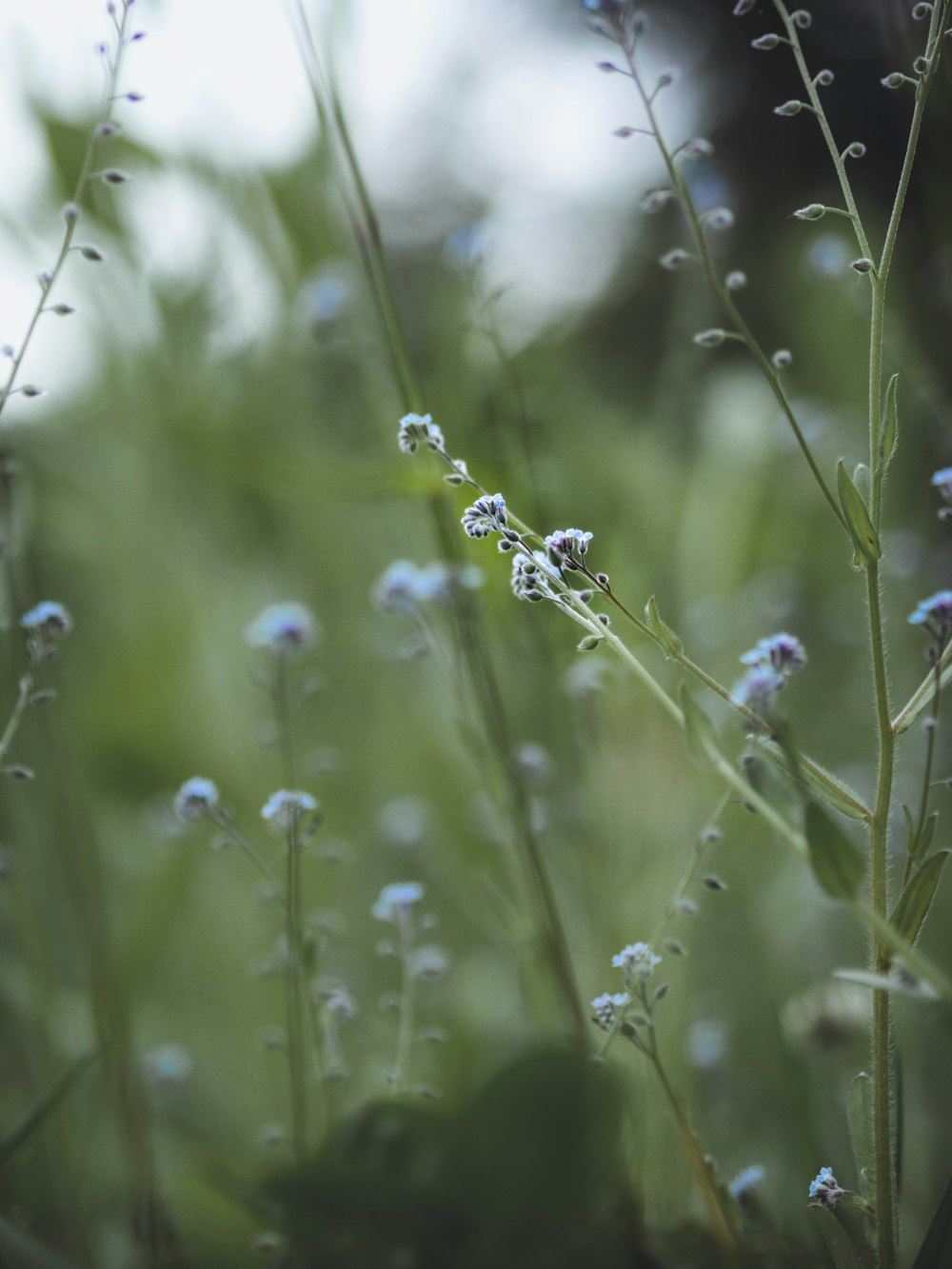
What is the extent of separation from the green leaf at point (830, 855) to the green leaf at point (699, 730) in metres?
0.02

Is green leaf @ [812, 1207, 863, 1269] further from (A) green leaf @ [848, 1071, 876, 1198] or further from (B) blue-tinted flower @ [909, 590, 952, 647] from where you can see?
(B) blue-tinted flower @ [909, 590, 952, 647]

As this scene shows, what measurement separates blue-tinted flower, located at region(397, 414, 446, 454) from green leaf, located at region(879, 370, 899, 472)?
0.32 ft

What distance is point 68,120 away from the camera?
0.61 meters

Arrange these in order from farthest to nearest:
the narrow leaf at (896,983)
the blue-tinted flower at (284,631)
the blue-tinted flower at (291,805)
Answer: the blue-tinted flower at (284,631) < the blue-tinted flower at (291,805) < the narrow leaf at (896,983)

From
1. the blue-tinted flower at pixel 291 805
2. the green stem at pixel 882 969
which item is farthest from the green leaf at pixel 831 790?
the blue-tinted flower at pixel 291 805

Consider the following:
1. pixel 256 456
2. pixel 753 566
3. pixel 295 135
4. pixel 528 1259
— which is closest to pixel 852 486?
pixel 528 1259

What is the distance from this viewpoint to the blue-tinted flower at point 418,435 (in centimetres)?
24

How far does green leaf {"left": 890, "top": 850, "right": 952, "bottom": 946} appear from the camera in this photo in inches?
9.0

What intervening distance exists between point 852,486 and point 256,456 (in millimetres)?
328

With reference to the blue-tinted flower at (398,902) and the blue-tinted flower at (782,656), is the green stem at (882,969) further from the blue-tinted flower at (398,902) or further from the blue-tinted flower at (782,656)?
the blue-tinted flower at (398,902)

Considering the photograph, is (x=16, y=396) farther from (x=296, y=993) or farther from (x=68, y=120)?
(x=68, y=120)

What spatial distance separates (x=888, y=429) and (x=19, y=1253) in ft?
0.85

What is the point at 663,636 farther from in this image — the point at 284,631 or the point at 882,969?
the point at 284,631

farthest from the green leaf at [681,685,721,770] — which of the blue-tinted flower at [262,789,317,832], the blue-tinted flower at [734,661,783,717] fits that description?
the blue-tinted flower at [262,789,317,832]
